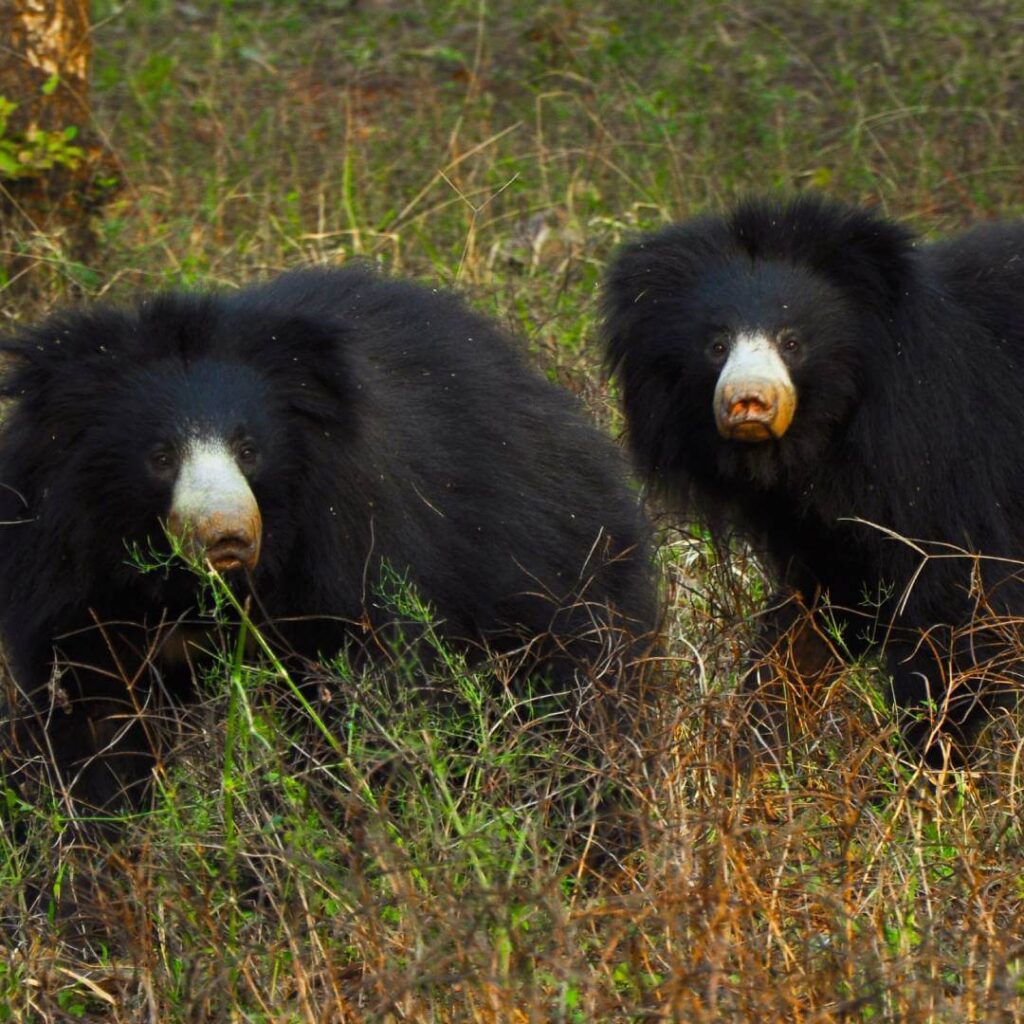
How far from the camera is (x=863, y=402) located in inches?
189

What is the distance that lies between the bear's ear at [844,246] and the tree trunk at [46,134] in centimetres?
282

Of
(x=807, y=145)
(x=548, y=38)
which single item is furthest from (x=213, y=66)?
(x=807, y=145)

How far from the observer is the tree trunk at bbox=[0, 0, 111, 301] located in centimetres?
687

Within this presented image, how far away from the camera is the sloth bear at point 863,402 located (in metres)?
4.70

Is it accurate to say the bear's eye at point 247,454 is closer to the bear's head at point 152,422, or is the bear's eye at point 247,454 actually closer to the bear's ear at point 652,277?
the bear's head at point 152,422

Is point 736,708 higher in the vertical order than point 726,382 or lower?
lower

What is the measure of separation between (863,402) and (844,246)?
0.35 meters

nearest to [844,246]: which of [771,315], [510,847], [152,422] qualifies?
[771,315]

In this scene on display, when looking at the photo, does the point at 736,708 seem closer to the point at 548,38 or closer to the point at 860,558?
the point at 860,558

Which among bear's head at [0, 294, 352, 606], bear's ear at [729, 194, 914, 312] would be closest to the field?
bear's head at [0, 294, 352, 606]

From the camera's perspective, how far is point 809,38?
10359 mm

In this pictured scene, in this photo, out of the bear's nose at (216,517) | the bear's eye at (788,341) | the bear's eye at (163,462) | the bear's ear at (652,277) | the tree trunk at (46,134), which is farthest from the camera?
the tree trunk at (46,134)

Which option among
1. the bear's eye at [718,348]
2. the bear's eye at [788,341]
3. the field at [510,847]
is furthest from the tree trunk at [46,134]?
the bear's eye at [788,341]

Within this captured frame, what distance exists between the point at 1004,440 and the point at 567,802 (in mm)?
1319
